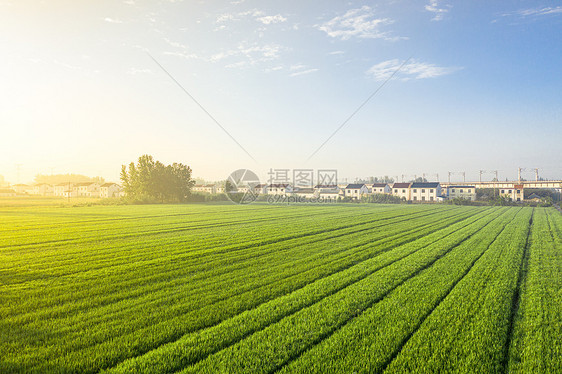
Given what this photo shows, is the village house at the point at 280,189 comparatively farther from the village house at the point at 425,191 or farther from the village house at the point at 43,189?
the village house at the point at 43,189

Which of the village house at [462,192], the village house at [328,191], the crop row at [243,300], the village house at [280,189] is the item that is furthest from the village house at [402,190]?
the crop row at [243,300]

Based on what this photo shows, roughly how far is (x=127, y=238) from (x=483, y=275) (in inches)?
667

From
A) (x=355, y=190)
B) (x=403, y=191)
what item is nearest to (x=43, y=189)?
(x=355, y=190)

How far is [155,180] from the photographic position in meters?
70.8

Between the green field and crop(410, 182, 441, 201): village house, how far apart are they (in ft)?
269

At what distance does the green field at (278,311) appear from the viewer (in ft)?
16.5

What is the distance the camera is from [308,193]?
109 m

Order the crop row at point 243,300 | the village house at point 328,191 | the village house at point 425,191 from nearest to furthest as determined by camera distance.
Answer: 1. the crop row at point 243,300
2. the village house at point 425,191
3. the village house at point 328,191

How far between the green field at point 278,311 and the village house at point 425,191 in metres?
82.1

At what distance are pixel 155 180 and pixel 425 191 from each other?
7310cm

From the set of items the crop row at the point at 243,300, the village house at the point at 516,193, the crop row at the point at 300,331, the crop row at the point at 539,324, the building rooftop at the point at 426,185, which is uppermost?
the building rooftop at the point at 426,185

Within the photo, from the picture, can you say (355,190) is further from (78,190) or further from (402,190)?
(78,190)

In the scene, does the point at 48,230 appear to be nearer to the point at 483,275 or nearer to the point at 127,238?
the point at 127,238

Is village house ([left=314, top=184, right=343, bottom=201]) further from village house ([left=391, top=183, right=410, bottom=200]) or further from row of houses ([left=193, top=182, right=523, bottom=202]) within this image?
village house ([left=391, top=183, right=410, bottom=200])
